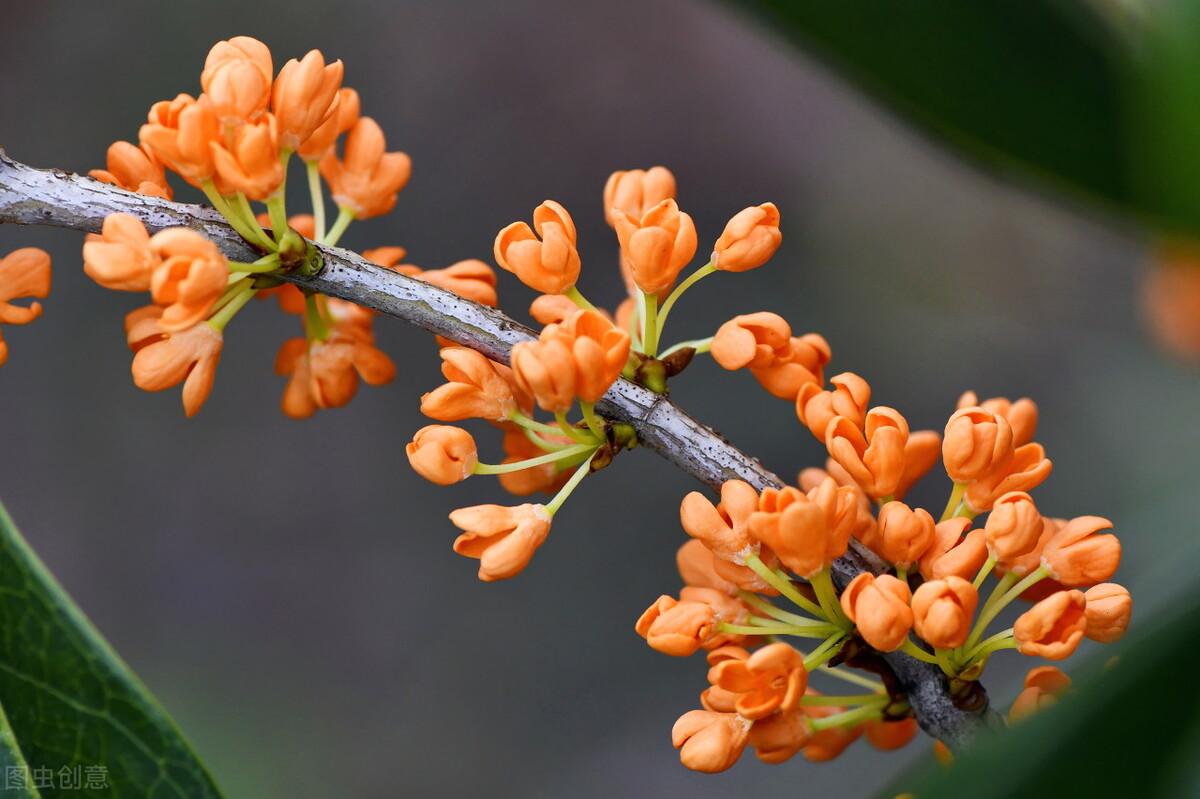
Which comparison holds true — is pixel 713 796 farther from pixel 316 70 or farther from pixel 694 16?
pixel 316 70

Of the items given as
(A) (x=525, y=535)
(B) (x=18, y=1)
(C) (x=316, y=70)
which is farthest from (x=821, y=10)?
(B) (x=18, y=1)

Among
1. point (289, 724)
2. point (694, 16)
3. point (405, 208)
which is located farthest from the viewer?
point (694, 16)

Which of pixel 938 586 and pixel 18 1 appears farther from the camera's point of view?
pixel 18 1

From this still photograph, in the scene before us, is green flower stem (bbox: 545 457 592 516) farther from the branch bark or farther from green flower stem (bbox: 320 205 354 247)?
green flower stem (bbox: 320 205 354 247)

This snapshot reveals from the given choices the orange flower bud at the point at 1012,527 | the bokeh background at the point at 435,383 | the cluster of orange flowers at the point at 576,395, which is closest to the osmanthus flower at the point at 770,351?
the cluster of orange flowers at the point at 576,395

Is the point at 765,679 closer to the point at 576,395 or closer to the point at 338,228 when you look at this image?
the point at 576,395
